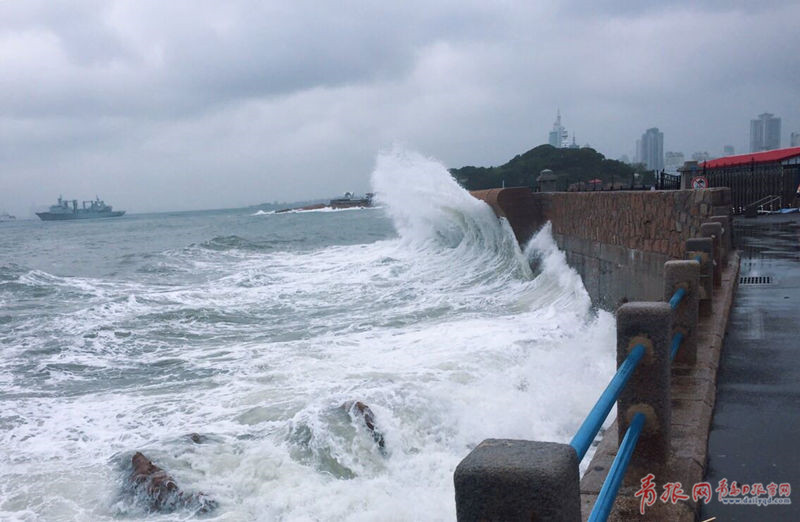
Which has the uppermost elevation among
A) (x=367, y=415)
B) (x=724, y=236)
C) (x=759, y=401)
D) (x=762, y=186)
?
(x=762, y=186)

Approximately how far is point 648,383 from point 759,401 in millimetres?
1667

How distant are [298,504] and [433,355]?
3933mm

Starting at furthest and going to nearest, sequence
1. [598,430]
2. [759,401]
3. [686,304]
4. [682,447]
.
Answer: [686,304] → [759,401] → [682,447] → [598,430]

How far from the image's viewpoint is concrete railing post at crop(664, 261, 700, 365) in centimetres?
432

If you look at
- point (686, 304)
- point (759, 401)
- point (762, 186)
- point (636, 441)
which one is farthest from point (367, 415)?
point (762, 186)

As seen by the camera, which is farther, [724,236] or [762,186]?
[762,186]

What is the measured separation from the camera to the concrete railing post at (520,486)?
151 centimetres

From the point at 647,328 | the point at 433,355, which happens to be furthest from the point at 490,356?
the point at 647,328

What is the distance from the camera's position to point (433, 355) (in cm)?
855

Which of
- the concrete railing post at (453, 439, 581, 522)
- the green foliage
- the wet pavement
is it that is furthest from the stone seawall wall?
the green foliage

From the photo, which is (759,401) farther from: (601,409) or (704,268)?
(601,409)

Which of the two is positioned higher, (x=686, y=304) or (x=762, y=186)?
(x=762, y=186)

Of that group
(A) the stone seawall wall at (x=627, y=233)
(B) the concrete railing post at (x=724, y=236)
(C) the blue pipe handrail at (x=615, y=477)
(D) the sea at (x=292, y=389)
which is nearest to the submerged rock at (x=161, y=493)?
(D) the sea at (x=292, y=389)

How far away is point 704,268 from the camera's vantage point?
6.25 metres
